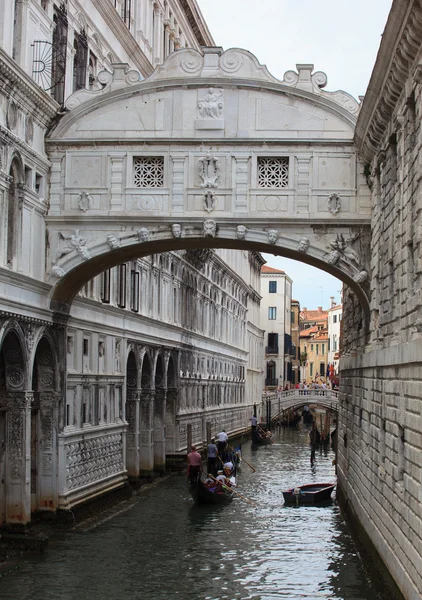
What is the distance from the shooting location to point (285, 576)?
15.7 meters

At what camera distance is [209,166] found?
1803 centimetres

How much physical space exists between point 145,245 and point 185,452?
49.0ft

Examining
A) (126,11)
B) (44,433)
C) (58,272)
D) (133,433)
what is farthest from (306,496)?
(126,11)

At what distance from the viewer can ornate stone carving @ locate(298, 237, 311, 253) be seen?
17797 mm

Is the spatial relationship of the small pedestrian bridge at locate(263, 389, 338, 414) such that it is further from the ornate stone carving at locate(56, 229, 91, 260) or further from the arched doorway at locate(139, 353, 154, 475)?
the ornate stone carving at locate(56, 229, 91, 260)

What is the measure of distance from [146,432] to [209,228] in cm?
1087

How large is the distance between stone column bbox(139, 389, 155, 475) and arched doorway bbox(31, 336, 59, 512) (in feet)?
28.4

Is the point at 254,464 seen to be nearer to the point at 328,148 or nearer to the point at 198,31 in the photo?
the point at 198,31

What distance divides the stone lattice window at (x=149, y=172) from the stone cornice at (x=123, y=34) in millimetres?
5765

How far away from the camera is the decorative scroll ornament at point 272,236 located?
17.8 meters

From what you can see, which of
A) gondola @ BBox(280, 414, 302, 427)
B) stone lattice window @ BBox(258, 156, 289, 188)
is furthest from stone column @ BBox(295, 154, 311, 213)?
gondola @ BBox(280, 414, 302, 427)

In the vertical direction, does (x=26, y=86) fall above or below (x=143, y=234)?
above

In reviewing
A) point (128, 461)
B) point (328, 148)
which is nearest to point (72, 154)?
point (328, 148)

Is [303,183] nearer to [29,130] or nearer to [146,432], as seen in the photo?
[29,130]
